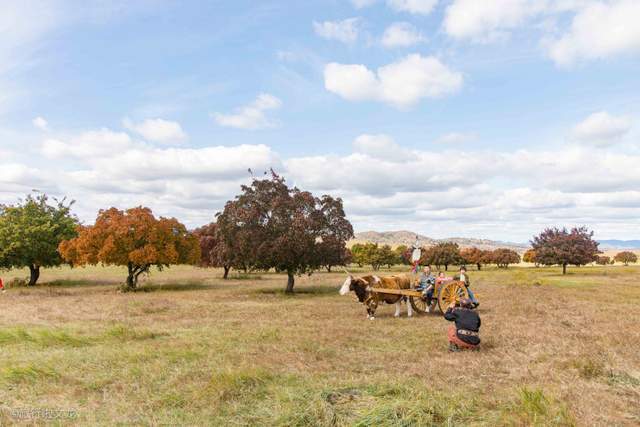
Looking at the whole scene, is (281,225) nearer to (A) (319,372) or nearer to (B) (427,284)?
(B) (427,284)

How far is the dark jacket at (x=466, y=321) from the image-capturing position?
11500 millimetres

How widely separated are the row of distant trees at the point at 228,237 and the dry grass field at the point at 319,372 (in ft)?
33.3

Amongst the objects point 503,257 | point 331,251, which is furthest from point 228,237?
point 503,257

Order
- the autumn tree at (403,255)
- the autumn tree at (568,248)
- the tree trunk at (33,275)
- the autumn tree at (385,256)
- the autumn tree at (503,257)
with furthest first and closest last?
the autumn tree at (403,255)
the autumn tree at (503,257)
the autumn tree at (385,256)
the autumn tree at (568,248)
the tree trunk at (33,275)

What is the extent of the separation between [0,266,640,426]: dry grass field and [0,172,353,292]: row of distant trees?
33.3 ft

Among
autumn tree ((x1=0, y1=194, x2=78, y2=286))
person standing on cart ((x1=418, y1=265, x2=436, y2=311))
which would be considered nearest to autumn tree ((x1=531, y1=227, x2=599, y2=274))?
person standing on cart ((x1=418, y1=265, x2=436, y2=311))

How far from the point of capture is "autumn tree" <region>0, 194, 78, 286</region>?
33.2 m

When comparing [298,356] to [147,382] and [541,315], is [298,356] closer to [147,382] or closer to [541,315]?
[147,382]

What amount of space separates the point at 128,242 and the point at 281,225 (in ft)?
38.3

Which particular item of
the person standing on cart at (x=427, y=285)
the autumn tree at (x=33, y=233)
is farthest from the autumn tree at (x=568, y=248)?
the autumn tree at (x=33, y=233)

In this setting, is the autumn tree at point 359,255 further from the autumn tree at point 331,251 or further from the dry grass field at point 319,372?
the dry grass field at point 319,372

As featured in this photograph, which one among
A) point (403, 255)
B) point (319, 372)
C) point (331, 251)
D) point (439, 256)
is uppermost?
point (331, 251)

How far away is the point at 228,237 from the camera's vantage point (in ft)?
93.2

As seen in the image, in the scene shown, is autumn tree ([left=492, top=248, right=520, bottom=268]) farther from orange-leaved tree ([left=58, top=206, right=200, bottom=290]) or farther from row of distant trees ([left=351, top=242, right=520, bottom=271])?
orange-leaved tree ([left=58, top=206, right=200, bottom=290])
